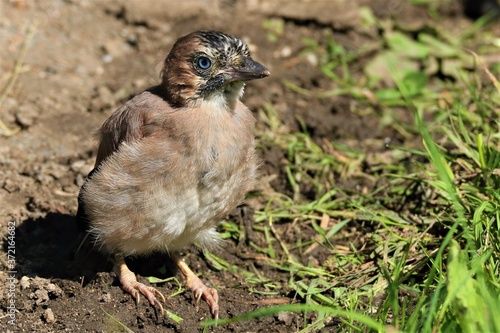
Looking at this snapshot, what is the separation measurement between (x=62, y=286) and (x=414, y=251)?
2578mm

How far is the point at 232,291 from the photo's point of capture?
18.4ft

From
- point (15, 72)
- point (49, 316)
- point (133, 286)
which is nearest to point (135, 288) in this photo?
point (133, 286)

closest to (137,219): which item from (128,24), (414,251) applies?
(414,251)

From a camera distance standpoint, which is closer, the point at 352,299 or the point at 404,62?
the point at 352,299

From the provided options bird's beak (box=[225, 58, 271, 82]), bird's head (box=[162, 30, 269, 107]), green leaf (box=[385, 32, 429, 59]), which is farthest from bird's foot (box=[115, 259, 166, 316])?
green leaf (box=[385, 32, 429, 59])

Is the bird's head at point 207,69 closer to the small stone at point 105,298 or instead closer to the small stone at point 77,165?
the small stone at point 105,298

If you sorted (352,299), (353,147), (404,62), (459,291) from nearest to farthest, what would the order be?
(459,291)
(352,299)
(353,147)
(404,62)

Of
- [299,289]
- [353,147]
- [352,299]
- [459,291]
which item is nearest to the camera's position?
[459,291]

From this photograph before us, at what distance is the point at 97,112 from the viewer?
739cm

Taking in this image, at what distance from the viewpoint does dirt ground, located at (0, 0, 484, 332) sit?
525 centimetres

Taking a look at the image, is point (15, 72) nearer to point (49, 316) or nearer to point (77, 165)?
point (77, 165)

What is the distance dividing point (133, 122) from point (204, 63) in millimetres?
647

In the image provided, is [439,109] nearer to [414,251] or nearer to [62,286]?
[414,251]

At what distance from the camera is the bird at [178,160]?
16.5ft
